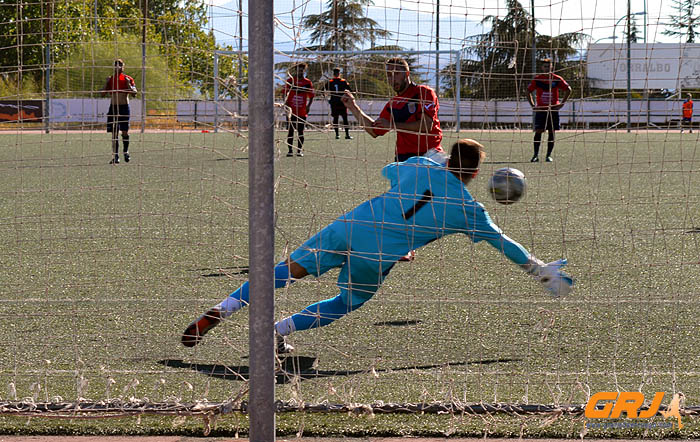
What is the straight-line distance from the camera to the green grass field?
361 centimetres

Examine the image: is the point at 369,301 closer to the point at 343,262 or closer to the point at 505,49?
the point at 343,262

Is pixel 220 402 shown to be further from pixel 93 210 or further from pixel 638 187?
pixel 638 187

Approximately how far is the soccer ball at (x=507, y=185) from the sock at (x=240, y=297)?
3.77 feet

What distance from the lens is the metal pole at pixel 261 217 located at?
2623 millimetres

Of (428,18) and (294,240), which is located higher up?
(428,18)

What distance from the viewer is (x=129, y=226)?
868 centimetres

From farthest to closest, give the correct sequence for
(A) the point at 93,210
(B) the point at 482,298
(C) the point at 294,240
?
(A) the point at 93,210 → (C) the point at 294,240 → (B) the point at 482,298

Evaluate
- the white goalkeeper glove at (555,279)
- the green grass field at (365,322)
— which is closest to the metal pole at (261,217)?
the green grass field at (365,322)

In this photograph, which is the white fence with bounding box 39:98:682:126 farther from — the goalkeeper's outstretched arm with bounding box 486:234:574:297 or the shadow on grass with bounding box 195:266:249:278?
the shadow on grass with bounding box 195:266:249:278

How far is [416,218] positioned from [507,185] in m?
0.55

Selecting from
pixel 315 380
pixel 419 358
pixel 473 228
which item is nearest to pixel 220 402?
pixel 315 380

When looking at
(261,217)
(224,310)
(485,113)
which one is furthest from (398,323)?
(261,217)

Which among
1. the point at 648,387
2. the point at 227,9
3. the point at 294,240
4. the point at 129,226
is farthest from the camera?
the point at 129,226

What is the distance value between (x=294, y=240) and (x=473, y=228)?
3909 mm
